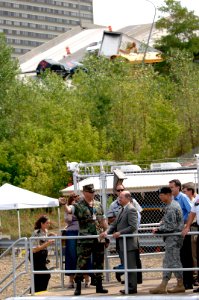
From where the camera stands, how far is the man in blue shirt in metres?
16.0

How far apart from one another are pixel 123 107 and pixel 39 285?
3528 centimetres

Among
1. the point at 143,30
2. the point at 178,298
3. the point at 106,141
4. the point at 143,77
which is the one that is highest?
the point at 143,30

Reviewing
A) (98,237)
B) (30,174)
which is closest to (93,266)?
(98,237)

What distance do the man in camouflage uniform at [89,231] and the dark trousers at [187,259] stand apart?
1246 mm

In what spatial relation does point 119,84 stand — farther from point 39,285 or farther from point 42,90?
point 39,285

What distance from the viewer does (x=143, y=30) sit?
389 ft

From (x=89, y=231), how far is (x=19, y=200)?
46.2ft

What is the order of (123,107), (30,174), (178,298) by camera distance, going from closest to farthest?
(178,298) → (30,174) → (123,107)

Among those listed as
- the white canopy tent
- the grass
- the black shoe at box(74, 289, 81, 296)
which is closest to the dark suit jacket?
the black shoe at box(74, 289, 81, 296)

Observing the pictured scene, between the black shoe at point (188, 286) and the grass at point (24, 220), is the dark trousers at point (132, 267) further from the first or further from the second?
the grass at point (24, 220)

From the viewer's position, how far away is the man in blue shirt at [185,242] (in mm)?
15951

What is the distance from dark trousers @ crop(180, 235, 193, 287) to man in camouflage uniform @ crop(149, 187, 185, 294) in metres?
0.43

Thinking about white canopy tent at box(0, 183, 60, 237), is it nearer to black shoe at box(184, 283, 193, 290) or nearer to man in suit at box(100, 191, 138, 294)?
man in suit at box(100, 191, 138, 294)

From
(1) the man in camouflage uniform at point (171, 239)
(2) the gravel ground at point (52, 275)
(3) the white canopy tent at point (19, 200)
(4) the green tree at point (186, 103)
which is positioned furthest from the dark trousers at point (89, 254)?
(4) the green tree at point (186, 103)
